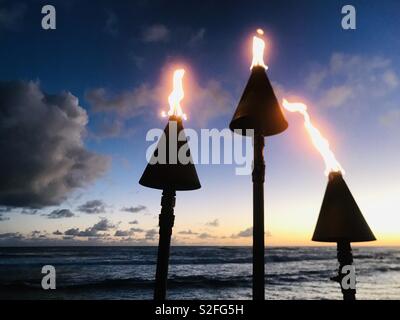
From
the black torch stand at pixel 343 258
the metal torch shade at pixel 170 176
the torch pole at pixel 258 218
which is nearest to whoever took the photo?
the torch pole at pixel 258 218

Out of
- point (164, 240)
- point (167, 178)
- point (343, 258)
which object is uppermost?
point (167, 178)

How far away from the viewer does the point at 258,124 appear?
134 inches

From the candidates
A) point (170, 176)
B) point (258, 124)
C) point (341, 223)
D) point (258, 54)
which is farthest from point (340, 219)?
point (258, 54)

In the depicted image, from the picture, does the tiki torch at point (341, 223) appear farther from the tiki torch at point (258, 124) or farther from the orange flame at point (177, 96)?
the orange flame at point (177, 96)

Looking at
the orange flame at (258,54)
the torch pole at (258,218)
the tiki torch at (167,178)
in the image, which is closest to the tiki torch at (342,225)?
the torch pole at (258,218)

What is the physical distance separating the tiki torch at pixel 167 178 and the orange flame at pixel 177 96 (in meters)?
0.20

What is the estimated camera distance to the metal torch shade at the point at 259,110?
3375 mm

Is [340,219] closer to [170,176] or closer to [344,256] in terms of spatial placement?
[344,256]

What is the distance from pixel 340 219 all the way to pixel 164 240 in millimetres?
1763

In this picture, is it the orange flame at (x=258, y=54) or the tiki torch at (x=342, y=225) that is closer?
the tiki torch at (x=342, y=225)
